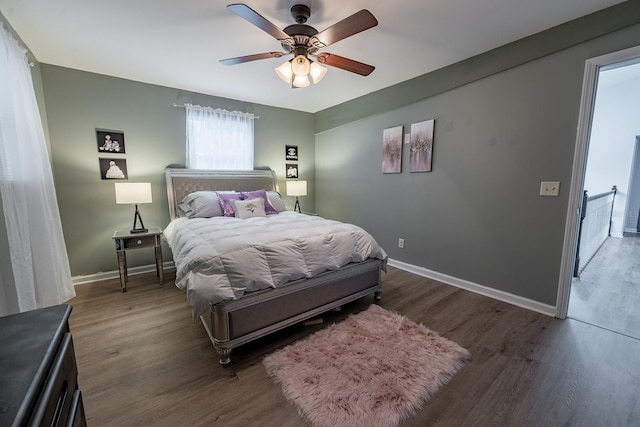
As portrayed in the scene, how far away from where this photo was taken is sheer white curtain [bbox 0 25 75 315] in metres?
1.72

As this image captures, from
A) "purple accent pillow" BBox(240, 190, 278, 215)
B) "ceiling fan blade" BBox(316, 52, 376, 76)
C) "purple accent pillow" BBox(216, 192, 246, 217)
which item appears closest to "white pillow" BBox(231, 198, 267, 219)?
"purple accent pillow" BBox(216, 192, 246, 217)

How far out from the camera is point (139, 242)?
2.87 m

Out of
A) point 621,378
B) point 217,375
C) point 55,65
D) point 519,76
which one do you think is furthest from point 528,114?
point 55,65

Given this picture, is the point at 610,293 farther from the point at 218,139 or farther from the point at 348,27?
the point at 218,139

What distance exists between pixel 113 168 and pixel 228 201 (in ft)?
4.58

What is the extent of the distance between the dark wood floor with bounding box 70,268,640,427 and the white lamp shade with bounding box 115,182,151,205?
43.3 inches

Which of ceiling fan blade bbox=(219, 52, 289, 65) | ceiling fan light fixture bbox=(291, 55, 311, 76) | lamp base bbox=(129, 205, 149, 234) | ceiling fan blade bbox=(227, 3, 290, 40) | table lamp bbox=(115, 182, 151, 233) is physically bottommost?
lamp base bbox=(129, 205, 149, 234)

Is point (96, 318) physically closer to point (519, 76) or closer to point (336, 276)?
point (336, 276)

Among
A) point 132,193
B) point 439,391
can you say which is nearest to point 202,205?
point 132,193

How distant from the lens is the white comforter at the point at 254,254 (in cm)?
172

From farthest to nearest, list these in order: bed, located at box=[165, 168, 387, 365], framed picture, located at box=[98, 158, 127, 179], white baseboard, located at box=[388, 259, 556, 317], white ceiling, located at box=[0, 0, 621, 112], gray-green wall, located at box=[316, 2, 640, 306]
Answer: framed picture, located at box=[98, 158, 127, 179] → white baseboard, located at box=[388, 259, 556, 317] → gray-green wall, located at box=[316, 2, 640, 306] → white ceiling, located at box=[0, 0, 621, 112] → bed, located at box=[165, 168, 387, 365]

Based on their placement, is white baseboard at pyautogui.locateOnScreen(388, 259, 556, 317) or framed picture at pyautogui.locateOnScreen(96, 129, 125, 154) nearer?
white baseboard at pyautogui.locateOnScreen(388, 259, 556, 317)

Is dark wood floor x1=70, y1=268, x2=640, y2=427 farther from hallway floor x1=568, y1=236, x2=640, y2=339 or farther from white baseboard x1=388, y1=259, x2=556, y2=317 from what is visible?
hallway floor x1=568, y1=236, x2=640, y2=339

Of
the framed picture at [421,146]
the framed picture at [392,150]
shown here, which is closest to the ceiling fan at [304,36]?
the framed picture at [421,146]
